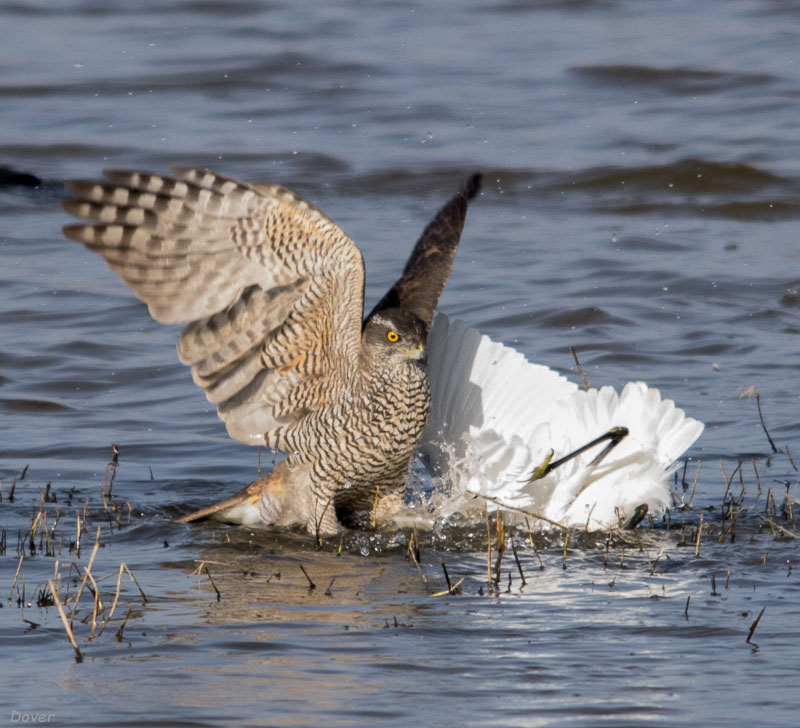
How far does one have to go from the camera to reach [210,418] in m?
8.00

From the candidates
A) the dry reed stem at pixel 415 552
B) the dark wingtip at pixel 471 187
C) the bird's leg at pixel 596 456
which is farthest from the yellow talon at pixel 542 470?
the dark wingtip at pixel 471 187

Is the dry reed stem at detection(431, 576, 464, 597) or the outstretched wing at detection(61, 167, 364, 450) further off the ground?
the outstretched wing at detection(61, 167, 364, 450)

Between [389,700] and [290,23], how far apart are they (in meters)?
14.8

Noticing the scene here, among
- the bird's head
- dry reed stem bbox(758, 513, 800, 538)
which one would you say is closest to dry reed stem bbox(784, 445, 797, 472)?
dry reed stem bbox(758, 513, 800, 538)

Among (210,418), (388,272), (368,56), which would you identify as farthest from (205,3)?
(210,418)

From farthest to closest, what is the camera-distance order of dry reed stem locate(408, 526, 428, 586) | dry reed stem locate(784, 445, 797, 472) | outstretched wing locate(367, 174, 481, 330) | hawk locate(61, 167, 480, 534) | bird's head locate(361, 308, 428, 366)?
dry reed stem locate(784, 445, 797, 472) → outstretched wing locate(367, 174, 481, 330) → bird's head locate(361, 308, 428, 366) → hawk locate(61, 167, 480, 534) → dry reed stem locate(408, 526, 428, 586)

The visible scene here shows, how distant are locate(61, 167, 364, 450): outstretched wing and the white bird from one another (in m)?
0.58

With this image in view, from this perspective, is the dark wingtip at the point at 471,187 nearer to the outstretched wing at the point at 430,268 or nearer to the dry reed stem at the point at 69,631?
the outstretched wing at the point at 430,268

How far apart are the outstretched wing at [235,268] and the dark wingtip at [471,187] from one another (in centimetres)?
151

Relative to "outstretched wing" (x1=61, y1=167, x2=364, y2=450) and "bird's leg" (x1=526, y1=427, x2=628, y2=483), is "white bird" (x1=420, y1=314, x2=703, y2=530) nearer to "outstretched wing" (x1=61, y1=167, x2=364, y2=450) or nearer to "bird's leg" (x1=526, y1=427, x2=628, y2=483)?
"bird's leg" (x1=526, y1=427, x2=628, y2=483)

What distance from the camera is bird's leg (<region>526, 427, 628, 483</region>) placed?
5.53 m

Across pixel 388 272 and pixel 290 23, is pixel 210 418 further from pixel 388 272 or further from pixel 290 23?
pixel 290 23

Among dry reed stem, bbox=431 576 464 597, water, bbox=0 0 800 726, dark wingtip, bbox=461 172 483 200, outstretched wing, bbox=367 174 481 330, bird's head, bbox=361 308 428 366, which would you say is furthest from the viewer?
dark wingtip, bbox=461 172 483 200

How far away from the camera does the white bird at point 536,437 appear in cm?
561
